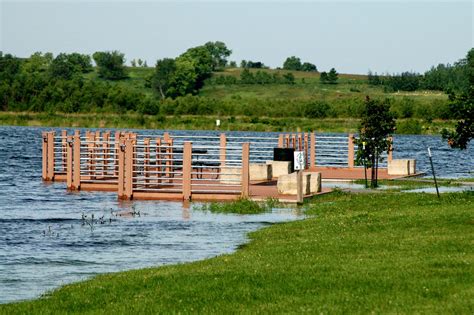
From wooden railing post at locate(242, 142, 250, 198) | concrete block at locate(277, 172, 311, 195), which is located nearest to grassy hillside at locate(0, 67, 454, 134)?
concrete block at locate(277, 172, 311, 195)

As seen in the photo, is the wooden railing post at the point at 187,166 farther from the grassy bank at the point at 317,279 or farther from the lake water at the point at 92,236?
the grassy bank at the point at 317,279

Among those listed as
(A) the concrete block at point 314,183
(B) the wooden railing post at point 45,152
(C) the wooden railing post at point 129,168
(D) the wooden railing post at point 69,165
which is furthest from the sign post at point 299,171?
(B) the wooden railing post at point 45,152

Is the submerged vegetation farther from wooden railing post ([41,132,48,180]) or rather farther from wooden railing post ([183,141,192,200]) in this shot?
wooden railing post ([41,132,48,180])

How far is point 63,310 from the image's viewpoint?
16891mm

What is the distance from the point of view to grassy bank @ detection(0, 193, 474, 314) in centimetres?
1593

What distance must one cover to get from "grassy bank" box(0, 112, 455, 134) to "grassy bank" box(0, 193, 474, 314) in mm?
101256

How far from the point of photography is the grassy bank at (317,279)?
1593cm

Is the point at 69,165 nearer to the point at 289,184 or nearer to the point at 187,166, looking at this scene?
the point at 187,166

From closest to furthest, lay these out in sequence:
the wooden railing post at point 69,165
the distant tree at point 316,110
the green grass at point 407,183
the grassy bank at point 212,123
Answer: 1. the green grass at point 407,183
2. the wooden railing post at point 69,165
3. the grassy bank at point 212,123
4. the distant tree at point 316,110

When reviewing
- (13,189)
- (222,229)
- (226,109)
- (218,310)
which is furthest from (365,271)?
(226,109)

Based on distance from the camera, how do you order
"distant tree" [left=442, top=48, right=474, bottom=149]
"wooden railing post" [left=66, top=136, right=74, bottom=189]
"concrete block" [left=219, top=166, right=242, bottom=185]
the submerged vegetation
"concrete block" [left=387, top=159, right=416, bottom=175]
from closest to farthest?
"distant tree" [left=442, top=48, right=474, bottom=149] → the submerged vegetation → "concrete block" [left=219, top=166, right=242, bottom=185] → "wooden railing post" [left=66, top=136, right=74, bottom=189] → "concrete block" [left=387, top=159, right=416, bottom=175]

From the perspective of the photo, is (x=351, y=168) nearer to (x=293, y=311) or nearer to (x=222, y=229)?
(x=222, y=229)

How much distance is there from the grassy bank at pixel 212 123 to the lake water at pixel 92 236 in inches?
3393

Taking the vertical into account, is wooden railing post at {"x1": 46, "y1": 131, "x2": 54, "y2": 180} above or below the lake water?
above
